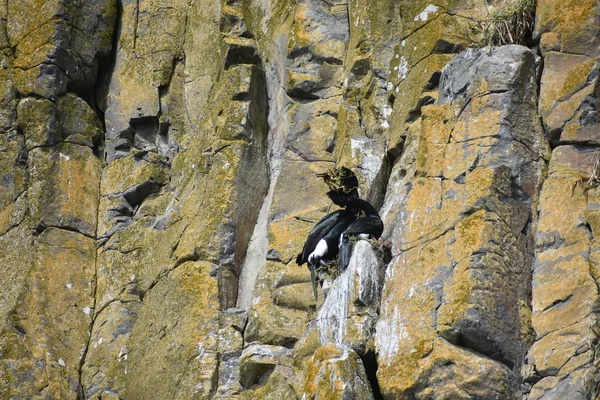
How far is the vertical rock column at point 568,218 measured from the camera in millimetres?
12261

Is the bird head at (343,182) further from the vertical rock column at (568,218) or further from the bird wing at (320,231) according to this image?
the vertical rock column at (568,218)

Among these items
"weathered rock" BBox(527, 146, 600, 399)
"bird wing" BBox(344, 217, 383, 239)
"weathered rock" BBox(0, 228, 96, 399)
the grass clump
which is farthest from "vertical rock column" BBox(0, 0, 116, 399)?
"weathered rock" BBox(527, 146, 600, 399)

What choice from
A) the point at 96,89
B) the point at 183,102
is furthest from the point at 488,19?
the point at 96,89

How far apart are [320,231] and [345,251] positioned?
776mm

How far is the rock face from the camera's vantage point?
13070 mm

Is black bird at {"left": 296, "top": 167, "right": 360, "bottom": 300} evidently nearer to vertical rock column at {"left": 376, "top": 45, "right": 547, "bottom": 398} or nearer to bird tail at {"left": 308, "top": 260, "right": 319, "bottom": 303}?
bird tail at {"left": 308, "top": 260, "right": 319, "bottom": 303}

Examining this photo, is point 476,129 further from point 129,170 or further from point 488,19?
point 129,170

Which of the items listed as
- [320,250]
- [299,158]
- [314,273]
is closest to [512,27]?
[320,250]

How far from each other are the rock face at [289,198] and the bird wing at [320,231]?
57cm

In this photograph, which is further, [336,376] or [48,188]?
[48,188]

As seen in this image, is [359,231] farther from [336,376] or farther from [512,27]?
[512,27]

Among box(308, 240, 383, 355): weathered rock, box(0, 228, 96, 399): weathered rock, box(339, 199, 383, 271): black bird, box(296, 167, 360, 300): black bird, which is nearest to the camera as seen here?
box(308, 240, 383, 355): weathered rock

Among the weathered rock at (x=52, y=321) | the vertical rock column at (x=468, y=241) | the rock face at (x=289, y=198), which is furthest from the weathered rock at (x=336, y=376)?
the weathered rock at (x=52, y=321)

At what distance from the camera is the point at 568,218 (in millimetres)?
13258
